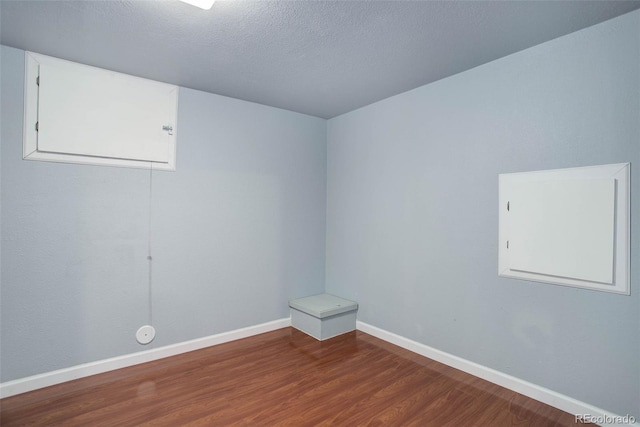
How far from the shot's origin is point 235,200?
315cm

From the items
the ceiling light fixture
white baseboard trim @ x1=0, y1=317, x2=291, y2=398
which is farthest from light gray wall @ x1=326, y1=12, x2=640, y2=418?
the ceiling light fixture

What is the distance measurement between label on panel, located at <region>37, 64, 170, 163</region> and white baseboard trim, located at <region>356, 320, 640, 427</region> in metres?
2.79

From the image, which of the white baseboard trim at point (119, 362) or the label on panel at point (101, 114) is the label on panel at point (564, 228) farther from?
the label on panel at point (101, 114)

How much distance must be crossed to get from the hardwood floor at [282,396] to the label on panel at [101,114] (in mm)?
1749

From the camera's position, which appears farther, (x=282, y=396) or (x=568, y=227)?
(x=282, y=396)

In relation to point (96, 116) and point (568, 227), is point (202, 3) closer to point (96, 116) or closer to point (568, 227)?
point (96, 116)

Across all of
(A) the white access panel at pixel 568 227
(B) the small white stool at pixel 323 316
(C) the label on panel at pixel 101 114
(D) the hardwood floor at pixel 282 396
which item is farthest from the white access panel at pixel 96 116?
(A) the white access panel at pixel 568 227

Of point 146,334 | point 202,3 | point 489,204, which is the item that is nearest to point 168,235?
point 146,334

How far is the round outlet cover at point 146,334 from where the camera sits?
2.62m

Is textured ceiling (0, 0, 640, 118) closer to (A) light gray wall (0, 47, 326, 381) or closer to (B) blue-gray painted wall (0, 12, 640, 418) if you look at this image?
(B) blue-gray painted wall (0, 12, 640, 418)

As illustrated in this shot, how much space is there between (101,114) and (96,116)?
0.13ft

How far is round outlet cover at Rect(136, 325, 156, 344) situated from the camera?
2.62 metres

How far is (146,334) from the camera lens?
265 cm

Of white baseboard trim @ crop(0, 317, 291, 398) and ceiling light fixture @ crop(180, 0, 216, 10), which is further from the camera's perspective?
white baseboard trim @ crop(0, 317, 291, 398)
